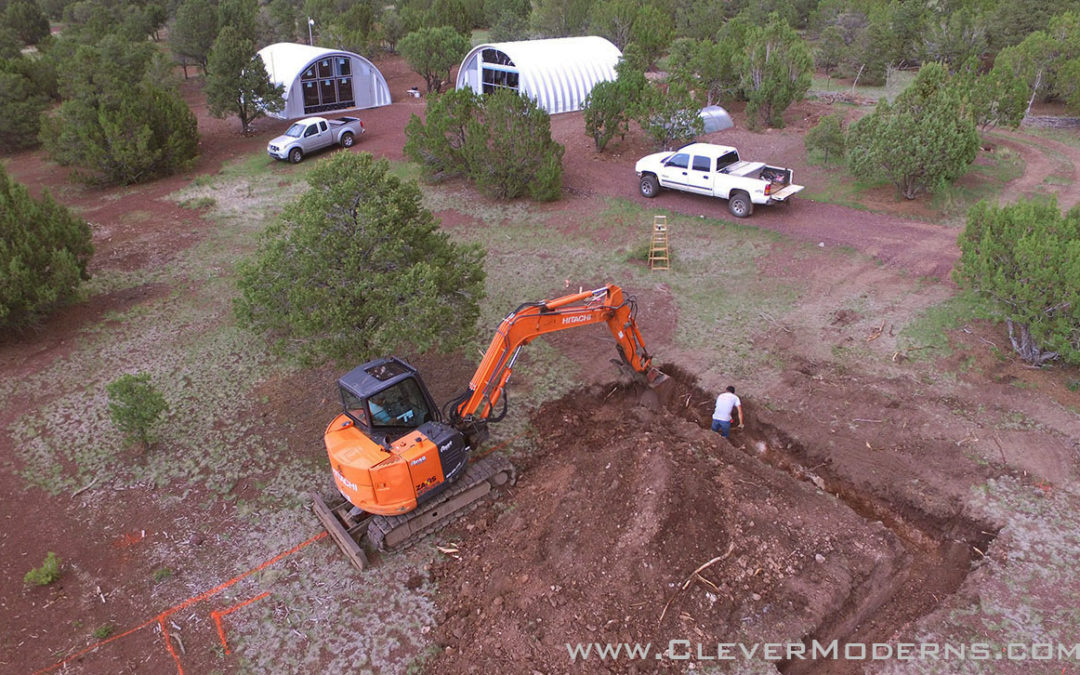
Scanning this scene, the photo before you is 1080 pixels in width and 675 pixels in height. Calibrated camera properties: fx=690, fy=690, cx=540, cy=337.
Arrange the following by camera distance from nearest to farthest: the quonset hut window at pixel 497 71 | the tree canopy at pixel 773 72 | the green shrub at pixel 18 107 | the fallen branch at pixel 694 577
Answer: the fallen branch at pixel 694 577, the tree canopy at pixel 773 72, the green shrub at pixel 18 107, the quonset hut window at pixel 497 71

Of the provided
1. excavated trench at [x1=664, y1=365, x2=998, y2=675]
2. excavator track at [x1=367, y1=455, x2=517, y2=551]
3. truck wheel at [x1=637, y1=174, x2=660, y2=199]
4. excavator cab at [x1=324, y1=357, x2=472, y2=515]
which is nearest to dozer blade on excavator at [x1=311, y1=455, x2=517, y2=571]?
excavator track at [x1=367, y1=455, x2=517, y2=551]

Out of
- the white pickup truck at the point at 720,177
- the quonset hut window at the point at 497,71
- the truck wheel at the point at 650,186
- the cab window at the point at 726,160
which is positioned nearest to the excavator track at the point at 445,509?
the white pickup truck at the point at 720,177

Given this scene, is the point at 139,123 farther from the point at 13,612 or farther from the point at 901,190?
the point at 901,190

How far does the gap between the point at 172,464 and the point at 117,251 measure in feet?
38.2

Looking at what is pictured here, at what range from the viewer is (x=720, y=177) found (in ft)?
66.7

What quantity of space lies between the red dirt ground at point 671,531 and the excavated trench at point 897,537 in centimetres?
2

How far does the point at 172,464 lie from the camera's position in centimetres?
1155

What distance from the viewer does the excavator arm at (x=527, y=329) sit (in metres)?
10.4

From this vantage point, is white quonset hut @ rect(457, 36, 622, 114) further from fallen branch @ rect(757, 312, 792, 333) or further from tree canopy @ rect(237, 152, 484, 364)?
tree canopy @ rect(237, 152, 484, 364)

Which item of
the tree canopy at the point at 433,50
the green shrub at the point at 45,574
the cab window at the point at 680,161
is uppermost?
the tree canopy at the point at 433,50

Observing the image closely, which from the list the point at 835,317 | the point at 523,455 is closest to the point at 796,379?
the point at 835,317

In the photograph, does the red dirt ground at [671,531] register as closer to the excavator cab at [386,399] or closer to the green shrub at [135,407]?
the green shrub at [135,407]

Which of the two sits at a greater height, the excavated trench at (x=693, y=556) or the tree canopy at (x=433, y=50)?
the tree canopy at (x=433, y=50)

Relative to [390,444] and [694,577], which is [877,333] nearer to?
[694,577]
